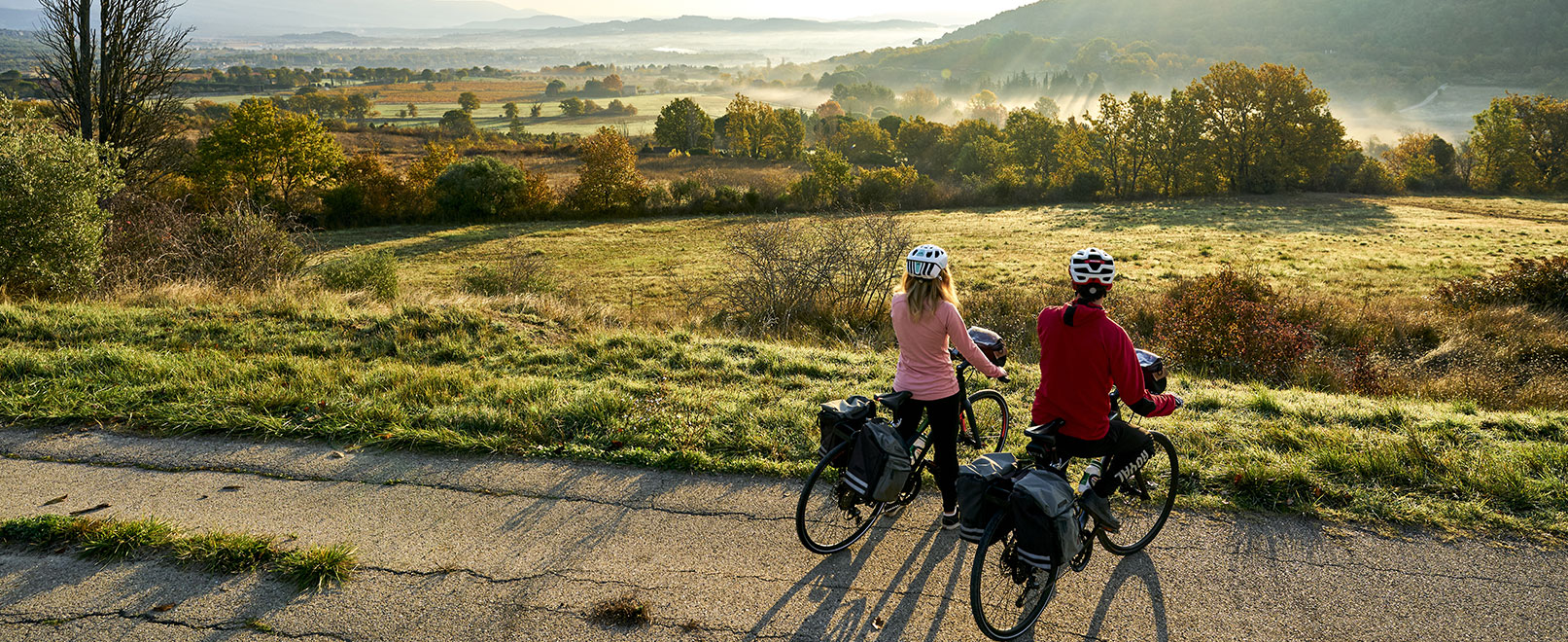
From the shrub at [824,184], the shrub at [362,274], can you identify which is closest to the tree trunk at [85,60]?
the shrub at [362,274]

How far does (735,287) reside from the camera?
1578 cm

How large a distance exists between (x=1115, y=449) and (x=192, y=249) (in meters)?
21.6

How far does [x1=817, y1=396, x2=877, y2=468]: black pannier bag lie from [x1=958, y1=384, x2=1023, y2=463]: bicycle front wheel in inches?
52.1

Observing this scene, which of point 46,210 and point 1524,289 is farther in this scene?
point 1524,289

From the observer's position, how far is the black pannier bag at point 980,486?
4168 millimetres

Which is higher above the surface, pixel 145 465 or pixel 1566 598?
pixel 1566 598

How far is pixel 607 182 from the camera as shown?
5522 centimetres

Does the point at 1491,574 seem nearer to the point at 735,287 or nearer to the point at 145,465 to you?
the point at 145,465

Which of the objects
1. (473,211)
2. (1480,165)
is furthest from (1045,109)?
(473,211)

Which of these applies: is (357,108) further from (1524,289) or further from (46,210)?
(1524,289)

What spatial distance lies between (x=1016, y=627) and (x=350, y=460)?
5725 millimetres

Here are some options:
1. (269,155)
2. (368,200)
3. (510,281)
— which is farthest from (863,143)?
(510,281)

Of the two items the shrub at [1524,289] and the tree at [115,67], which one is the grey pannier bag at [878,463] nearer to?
the shrub at [1524,289]

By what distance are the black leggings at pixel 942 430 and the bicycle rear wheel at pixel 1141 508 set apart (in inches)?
41.4
